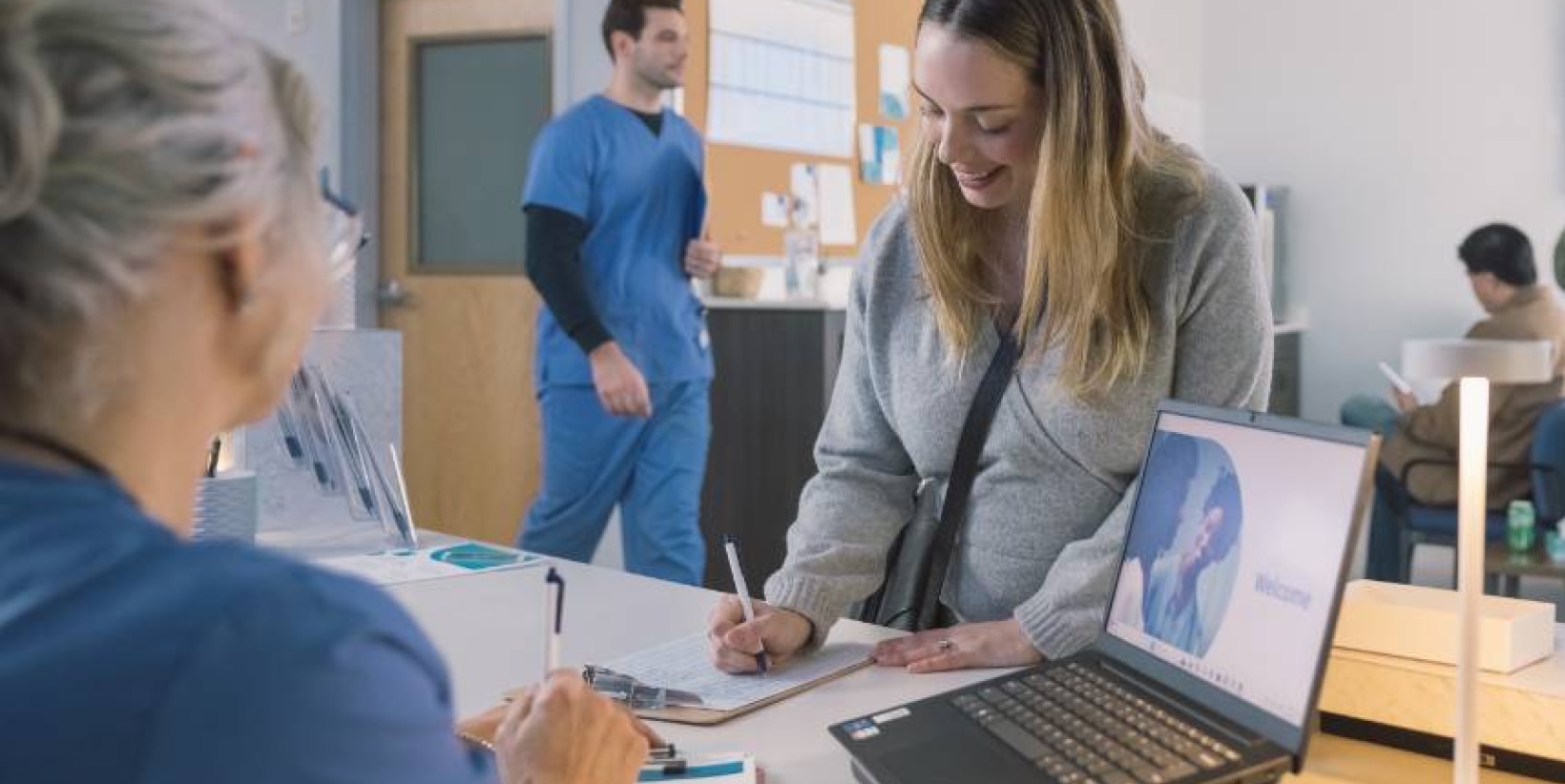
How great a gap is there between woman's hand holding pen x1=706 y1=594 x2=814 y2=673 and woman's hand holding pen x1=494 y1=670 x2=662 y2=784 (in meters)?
0.34

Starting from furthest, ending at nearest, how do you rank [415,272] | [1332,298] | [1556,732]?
[1332,298]
[415,272]
[1556,732]

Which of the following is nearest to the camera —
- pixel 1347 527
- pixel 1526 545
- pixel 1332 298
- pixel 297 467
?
pixel 1347 527

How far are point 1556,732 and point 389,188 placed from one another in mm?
3814

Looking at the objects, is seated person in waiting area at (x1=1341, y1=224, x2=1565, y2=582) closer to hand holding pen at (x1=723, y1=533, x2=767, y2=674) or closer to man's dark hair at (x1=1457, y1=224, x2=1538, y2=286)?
man's dark hair at (x1=1457, y1=224, x2=1538, y2=286)

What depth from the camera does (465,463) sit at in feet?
14.3

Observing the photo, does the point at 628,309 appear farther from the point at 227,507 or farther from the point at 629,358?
the point at 227,507

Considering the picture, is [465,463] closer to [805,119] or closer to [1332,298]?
[805,119]

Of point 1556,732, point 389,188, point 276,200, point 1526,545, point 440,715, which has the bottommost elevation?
point 1526,545

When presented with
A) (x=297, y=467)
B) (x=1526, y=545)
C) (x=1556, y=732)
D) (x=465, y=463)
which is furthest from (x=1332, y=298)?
(x=1556, y=732)

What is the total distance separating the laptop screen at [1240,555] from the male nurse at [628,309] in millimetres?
1989

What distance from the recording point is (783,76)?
429cm

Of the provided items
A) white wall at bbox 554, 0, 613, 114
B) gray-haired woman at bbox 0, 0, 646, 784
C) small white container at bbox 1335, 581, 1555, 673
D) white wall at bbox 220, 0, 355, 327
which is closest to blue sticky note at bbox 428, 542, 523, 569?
small white container at bbox 1335, 581, 1555, 673

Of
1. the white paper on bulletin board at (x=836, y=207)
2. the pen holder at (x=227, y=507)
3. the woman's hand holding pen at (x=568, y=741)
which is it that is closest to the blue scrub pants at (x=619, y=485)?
the pen holder at (x=227, y=507)

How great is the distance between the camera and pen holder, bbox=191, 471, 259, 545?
1743 millimetres
